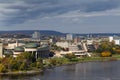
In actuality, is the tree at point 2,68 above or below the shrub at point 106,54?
below

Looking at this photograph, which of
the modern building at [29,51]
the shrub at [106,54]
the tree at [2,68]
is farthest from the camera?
the shrub at [106,54]

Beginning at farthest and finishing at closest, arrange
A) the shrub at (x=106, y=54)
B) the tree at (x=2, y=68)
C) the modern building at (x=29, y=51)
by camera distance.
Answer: the shrub at (x=106, y=54), the modern building at (x=29, y=51), the tree at (x=2, y=68)

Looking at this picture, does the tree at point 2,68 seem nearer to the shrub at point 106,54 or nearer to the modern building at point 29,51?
the modern building at point 29,51

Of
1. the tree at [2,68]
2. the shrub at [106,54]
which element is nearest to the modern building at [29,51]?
the shrub at [106,54]

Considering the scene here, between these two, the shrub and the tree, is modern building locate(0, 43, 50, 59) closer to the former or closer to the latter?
the shrub

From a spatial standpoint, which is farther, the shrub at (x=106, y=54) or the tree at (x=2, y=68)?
the shrub at (x=106, y=54)

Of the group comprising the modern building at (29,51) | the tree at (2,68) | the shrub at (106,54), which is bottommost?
the tree at (2,68)

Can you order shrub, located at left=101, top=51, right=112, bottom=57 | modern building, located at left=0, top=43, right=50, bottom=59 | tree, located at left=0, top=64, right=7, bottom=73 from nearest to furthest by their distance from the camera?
tree, located at left=0, top=64, right=7, bottom=73, modern building, located at left=0, top=43, right=50, bottom=59, shrub, located at left=101, top=51, right=112, bottom=57

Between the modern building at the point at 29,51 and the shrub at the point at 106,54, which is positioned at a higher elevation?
the modern building at the point at 29,51

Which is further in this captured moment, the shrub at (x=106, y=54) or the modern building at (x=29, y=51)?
the shrub at (x=106, y=54)

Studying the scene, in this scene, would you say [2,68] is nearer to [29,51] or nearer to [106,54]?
[29,51]

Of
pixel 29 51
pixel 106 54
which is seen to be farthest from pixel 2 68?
pixel 106 54

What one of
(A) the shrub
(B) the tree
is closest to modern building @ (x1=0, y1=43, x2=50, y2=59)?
(A) the shrub

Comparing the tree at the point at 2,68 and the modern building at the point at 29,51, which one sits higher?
the modern building at the point at 29,51
